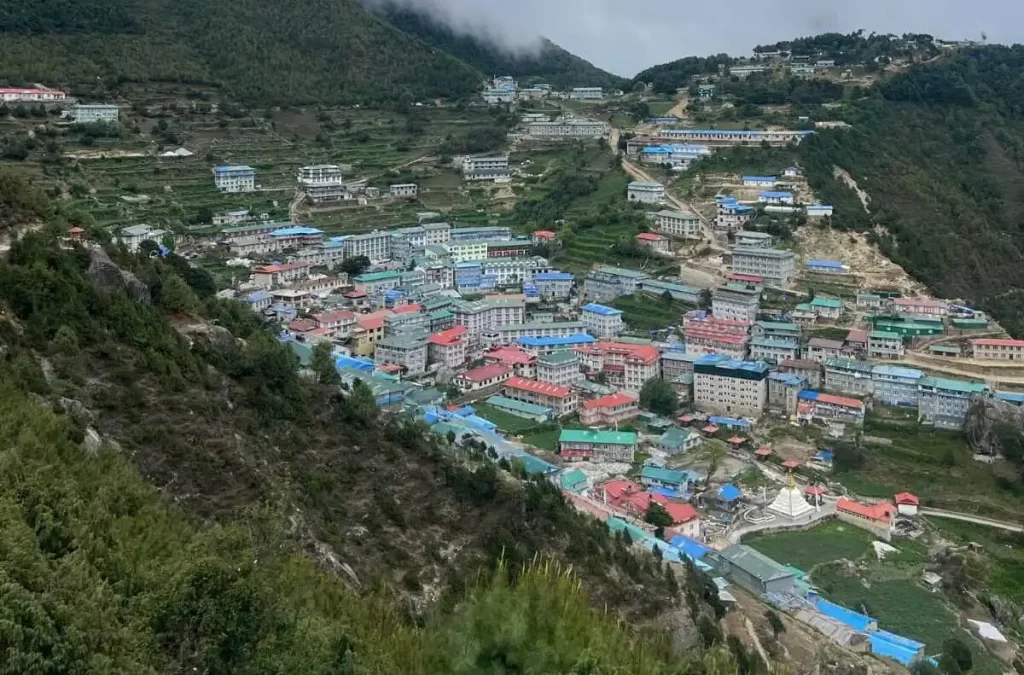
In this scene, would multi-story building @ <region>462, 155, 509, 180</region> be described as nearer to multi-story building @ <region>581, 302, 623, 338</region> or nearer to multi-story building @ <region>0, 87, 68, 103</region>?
multi-story building @ <region>581, 302, 623, 338</region>

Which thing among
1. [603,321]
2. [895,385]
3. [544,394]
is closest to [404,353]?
[544,394]

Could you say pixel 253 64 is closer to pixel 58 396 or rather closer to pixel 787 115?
pixel 787 115

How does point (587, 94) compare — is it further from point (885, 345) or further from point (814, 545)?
point (814, 545)

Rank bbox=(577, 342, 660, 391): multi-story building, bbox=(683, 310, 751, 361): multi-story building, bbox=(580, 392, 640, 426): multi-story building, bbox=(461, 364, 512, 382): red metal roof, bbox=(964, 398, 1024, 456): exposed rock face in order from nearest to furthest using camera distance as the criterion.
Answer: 1. bbox=(964, 398, 1024, 456): exposed rock face
2. bbox=(580, 392, 640, 426): multi-story building
3. bbox=(461, 364, 512, 382): red metal roof
4. bbox=(577, 342, 660, 391): multi-story building
5. bbox=(683, 310, 751, 361): multi-story building

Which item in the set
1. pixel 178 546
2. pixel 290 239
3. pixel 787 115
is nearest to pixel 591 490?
pixel 178 546

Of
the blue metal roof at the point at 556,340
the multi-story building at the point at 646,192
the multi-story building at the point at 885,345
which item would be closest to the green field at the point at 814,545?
the multi-story building at the point at 885,345

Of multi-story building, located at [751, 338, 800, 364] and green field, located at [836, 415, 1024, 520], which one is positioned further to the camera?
multi-story building, located at [751, 338, 800, 364]

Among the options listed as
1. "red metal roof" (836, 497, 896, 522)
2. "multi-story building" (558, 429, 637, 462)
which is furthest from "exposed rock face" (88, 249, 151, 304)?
"red metal roof" (836, 497, 896, 522)
